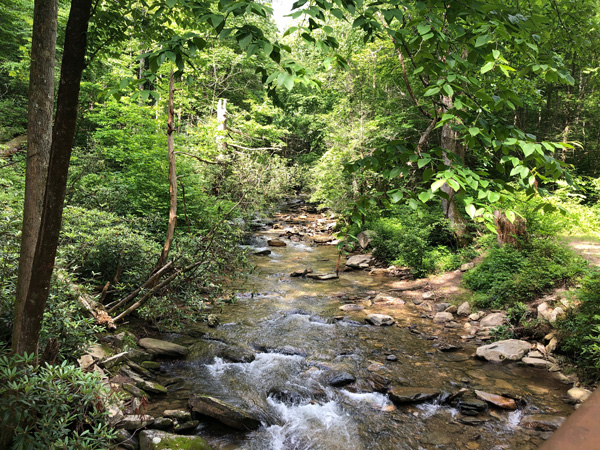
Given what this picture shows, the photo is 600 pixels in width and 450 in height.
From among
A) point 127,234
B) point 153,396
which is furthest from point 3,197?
point 153,396

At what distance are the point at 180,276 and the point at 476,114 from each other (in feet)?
18.0

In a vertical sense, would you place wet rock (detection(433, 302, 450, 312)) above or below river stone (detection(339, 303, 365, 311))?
above

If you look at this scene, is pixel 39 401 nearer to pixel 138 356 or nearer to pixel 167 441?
pixel 167 441

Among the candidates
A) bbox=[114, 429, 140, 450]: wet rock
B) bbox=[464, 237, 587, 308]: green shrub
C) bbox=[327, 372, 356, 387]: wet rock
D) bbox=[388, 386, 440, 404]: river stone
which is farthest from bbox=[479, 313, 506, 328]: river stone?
bbox=[114, 429, 140, 450]: wet rock

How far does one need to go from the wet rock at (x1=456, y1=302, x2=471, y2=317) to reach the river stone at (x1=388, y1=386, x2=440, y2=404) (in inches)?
152

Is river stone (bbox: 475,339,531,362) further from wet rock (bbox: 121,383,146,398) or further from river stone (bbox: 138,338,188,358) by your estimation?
wet rock (bbox: 121,383,146,398)

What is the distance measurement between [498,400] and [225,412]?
4.19 m

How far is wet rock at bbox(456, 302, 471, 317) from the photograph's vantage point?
8.83 meters

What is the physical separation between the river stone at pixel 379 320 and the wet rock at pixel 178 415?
512cm

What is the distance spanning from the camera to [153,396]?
4.94 metres

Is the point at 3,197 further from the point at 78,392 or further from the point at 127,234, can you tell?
the point at 78,392

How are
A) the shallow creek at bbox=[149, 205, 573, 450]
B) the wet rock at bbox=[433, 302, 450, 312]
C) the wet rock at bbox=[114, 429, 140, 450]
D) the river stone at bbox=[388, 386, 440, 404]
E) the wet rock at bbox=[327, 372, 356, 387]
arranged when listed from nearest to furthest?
1. the wet rock at bbox=[114, 429, 140, 450]
2. the shallow creek at bbox=[149, 205, 573, 450]
3. the river stone at bbox=[388, 386, 440, 404]
4. the wet rock at bbox=[327, 372, 356, 387]
5. the wet rock at bbox=[433, 302, 450, 312]

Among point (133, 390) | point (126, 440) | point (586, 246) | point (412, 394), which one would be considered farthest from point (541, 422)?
point (133, 390)

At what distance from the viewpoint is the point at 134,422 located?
12.9ft
